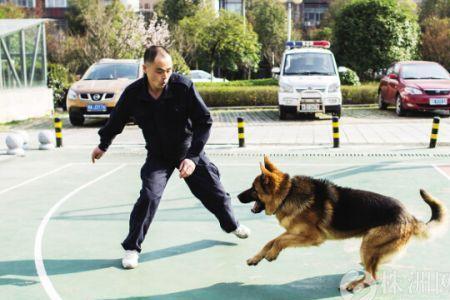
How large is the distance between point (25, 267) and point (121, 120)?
5.15 feet

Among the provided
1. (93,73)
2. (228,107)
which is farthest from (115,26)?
(93,73)

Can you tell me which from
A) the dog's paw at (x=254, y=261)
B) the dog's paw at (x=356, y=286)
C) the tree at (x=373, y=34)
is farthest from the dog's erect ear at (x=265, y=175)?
the tree at (x=373, y=34)

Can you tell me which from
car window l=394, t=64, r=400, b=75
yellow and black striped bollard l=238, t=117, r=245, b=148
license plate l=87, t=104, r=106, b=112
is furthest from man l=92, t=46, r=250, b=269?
car window l=394, t=64, r=400, b=75

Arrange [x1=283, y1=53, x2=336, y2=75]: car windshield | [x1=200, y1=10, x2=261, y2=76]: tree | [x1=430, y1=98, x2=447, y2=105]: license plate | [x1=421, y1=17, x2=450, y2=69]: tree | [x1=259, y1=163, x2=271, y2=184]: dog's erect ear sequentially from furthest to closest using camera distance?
[x1=421, y1=17, x2=450, y2=69]: tree, [x1=200, y1=10, x2=261, y2=76]: tree, [x1=283, y1=53, x2=336, y2=75]: car windshield, [x1=430, y1=98, x2=447, y2=105]: license plate, [x1=259, y1=163, x2=271, y2=184]: dog's erect ear

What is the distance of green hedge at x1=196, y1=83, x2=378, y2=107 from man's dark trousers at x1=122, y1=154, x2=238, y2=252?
16.9 metres

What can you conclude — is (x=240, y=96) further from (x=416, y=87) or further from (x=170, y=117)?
(x=170, y=117)

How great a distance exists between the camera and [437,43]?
39781 millimetres

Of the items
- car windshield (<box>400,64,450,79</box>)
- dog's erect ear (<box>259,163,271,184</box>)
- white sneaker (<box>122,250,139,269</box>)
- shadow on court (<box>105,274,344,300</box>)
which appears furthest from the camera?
car windshield (<box>400,64,450,79</box>)

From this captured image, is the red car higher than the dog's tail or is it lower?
lower

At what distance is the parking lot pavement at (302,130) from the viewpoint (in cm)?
1341

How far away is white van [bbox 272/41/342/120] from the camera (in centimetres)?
1706

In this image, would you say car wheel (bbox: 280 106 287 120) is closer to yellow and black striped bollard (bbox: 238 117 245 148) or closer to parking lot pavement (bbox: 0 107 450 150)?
parking lot pavement (bbox: 0 107 450 150)

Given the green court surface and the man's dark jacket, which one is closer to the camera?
the green court surface

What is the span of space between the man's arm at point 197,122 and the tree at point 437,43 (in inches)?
1478
